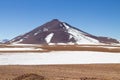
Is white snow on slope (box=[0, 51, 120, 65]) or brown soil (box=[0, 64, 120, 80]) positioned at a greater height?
white snow on slope (box=[0, 51, 120, 65])

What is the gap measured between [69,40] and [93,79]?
17609 cm

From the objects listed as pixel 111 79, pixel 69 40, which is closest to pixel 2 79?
pixel 111 79

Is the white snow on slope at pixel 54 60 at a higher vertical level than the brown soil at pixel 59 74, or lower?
higher

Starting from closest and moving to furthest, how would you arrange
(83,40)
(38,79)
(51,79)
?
1. (38,79)
2. (51,79)
3. (83,40)

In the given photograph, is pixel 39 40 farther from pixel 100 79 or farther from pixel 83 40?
pixel 100 79

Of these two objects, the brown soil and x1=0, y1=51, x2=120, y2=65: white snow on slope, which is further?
x1=0, y1=51, x2=120, y2=65: white snow on slope

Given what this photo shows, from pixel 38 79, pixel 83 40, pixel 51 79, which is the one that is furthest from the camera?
pixel 83 40

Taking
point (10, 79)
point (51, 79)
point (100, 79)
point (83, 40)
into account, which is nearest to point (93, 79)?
point (100, 79)

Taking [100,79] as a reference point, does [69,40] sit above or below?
above

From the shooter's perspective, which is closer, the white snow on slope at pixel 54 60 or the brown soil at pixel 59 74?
the brown soil at pixel 59 74

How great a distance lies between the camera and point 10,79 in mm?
19500

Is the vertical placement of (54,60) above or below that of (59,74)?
above

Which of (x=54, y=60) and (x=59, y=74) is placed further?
(x=54, y=60)

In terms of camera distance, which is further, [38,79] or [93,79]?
[93,79]
